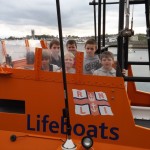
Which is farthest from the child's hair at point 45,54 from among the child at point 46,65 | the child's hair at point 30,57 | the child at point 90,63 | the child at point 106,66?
the child at point 106,66

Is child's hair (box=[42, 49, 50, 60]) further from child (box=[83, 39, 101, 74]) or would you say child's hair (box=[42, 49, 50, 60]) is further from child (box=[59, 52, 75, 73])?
child (box=[83, 39, 101, 74])

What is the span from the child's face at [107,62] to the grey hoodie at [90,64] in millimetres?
69

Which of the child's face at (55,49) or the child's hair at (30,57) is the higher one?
the child's face at (55,49)

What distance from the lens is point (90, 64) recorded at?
145 inches

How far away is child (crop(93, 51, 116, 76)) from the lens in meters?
3.60

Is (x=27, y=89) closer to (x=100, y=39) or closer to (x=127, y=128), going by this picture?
(x=127, y=128)

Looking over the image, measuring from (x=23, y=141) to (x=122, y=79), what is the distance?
1383mm

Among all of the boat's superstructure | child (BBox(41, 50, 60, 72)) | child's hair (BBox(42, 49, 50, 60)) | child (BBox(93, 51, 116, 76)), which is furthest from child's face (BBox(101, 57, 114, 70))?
child's hair (BBox(42, 49, 50, 60))

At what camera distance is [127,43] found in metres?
4.94

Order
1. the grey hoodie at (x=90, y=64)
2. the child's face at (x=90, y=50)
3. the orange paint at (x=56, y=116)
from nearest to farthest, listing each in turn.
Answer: the orange paint at (x=56, y=116), the grey hoodie at (x=90, y=64), the child's face at (x=90, y=50)

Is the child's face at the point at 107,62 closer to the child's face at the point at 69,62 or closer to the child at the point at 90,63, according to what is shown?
the child at the point at 90,63

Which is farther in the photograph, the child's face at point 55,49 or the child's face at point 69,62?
the child's face at point 55,49

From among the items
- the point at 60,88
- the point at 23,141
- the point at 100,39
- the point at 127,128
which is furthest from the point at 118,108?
the point at 100,39

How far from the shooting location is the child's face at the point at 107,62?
11.9 feet
